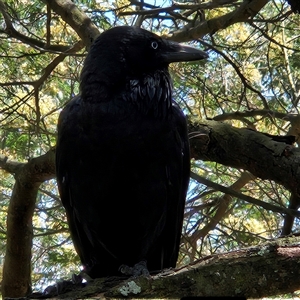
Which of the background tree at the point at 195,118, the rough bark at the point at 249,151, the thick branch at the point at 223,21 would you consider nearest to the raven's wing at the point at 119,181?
the rough bark at the point at 249,151

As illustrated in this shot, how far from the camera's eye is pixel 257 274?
194 centimetres

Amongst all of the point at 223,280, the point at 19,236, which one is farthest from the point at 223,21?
the point at 223,280

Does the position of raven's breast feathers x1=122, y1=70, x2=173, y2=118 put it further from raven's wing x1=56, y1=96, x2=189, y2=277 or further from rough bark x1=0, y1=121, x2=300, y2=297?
rough bark x1=0, y1=121, x2=300, y2=297

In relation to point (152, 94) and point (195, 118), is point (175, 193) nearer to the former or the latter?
point (152, 94)

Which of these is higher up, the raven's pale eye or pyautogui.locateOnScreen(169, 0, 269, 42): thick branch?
pyautogui.locateOnScreen(169, 0, 269, 42): thick branch

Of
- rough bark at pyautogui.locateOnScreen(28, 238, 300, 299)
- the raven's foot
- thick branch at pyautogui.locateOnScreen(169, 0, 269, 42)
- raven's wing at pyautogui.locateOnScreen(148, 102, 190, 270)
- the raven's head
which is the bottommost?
rough bark at pyautogui.locateOnScreen(28, 238, 300, 299)

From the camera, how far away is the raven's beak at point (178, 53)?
3068 millimetres

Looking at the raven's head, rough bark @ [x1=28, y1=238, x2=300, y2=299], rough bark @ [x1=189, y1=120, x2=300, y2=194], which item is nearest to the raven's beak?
the raven's head

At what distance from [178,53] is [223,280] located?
63.0 inches

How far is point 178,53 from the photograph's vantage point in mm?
3098

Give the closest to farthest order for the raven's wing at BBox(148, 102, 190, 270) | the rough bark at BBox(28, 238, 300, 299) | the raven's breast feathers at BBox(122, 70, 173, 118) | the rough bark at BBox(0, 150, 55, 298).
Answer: the rough bark at BBox(28, 238, 300, 299) < the raven's breast feathers at BBox(122, 70, 173, 118) < the raven's wing at BBox(148, 102, 190, 270) < the rough bark at BBox(0, 150, 55, 298)

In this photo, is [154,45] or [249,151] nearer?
[154,45]

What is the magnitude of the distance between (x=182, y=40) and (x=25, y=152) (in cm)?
213

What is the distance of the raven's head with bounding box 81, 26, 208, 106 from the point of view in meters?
2.92
